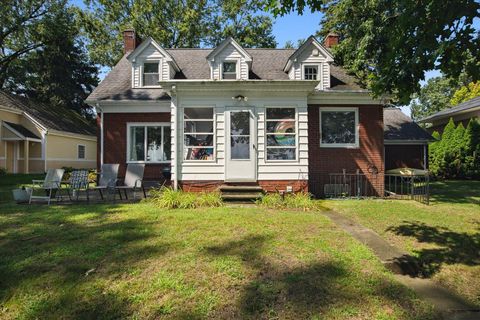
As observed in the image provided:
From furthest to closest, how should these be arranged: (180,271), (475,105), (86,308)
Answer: (475,105), (180,271), (86,308)

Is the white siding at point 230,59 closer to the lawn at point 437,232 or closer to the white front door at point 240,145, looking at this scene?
the white front door at point 240,145

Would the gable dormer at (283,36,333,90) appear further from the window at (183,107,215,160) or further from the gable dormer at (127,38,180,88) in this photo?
the gable dormer at (127,38,180,88)

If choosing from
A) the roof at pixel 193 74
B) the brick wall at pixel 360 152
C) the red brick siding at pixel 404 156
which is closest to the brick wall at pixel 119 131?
the roof at pixel 193 74

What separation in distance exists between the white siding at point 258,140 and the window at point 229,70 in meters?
3.76

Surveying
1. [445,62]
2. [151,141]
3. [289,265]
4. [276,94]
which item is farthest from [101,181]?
[445,62]

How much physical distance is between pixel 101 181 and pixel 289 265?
835 centimetres

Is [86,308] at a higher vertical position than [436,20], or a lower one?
lower

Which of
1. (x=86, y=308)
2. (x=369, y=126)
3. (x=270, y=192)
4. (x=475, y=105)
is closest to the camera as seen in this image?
(x=86, y=308)

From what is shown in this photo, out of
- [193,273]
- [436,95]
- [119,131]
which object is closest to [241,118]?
[119,131]

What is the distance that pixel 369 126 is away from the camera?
1307cm

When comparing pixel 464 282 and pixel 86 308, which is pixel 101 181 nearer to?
pixel 86 308

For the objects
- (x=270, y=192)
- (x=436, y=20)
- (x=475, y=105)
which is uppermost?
(x=475, y=105)

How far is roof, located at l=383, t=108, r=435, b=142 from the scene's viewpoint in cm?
2042

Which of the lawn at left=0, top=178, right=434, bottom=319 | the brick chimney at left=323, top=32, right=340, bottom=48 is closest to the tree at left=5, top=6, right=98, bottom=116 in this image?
the brick chimney at left=323, top=32, right=340, bottom=48
